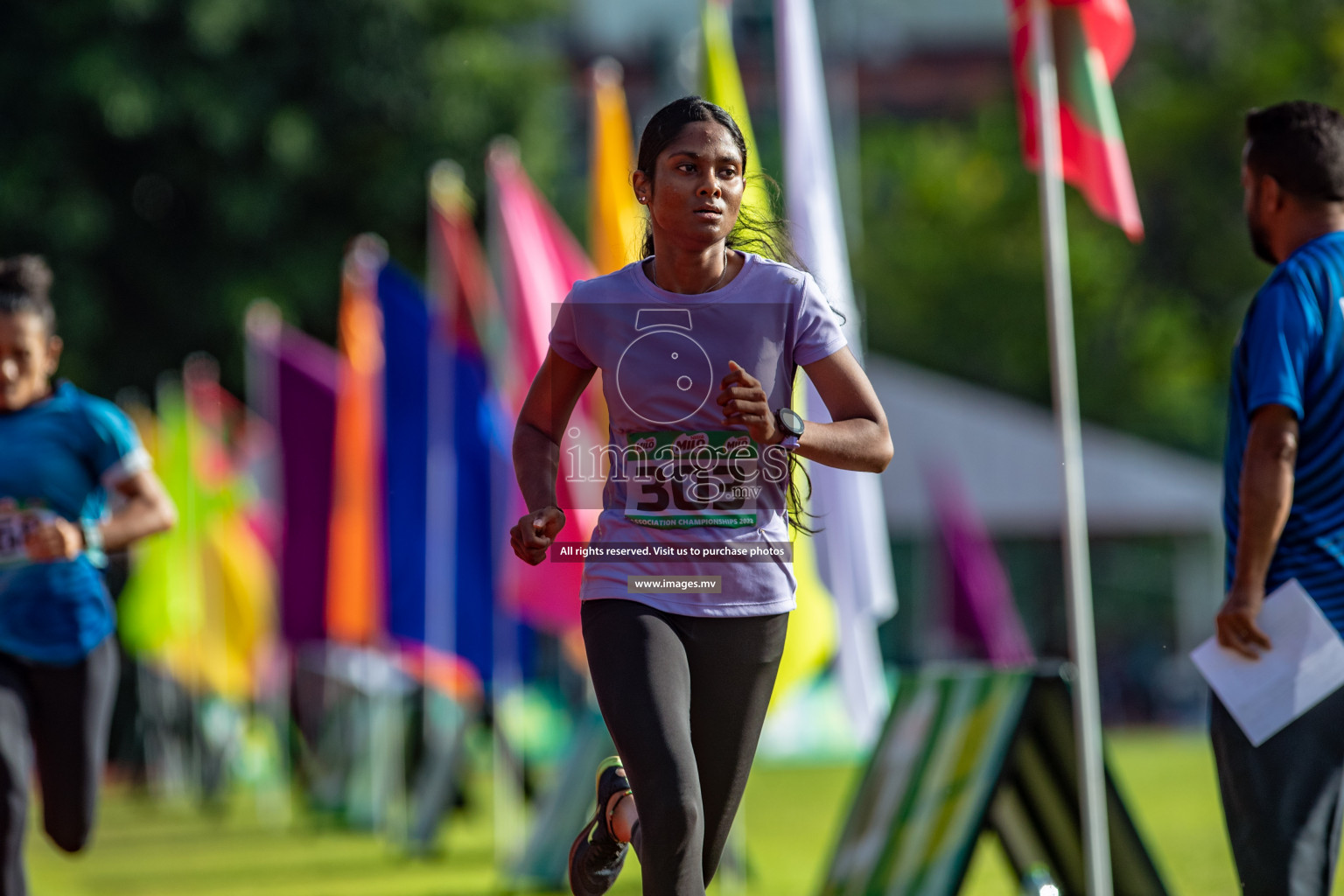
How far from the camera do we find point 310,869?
11523mm

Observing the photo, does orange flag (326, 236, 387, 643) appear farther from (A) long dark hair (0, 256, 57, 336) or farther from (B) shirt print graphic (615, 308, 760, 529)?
(B) shirt print graphic (615, 308, 760, 529)

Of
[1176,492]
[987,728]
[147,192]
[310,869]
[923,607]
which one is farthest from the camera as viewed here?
[923,607]

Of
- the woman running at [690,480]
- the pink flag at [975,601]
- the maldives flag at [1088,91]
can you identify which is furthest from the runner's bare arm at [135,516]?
the pink flag at [975,601]

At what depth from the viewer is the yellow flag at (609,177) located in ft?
35.7

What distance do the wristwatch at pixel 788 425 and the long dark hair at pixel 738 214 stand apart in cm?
19

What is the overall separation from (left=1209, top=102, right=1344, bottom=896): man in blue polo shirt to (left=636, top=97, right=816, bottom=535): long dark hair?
1.07 metres

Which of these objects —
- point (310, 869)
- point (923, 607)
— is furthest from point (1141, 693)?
Result: point (310, 869)

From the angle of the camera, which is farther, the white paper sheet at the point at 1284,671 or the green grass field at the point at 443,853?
the green grass field at the point at 443,853

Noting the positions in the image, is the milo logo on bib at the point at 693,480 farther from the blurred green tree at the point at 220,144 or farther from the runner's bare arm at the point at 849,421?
the blurred green tree at the point at 220,144

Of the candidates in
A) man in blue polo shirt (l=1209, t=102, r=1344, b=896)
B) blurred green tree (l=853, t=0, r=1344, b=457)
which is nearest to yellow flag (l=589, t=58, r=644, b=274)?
man in blue polo shirt (l=1209, t=102, r=1344, b=896)

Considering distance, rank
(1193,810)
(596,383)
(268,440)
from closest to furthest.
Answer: (596,383)
(1193,810)
(268,440)

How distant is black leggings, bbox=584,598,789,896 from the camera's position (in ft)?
12.6

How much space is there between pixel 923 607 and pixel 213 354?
12.8 metres

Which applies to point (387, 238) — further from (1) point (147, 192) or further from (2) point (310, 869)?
(2) point (310, 869)
